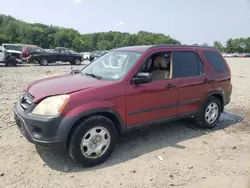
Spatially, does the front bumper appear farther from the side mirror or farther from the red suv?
the side mirror

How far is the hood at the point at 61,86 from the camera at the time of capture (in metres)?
3.73

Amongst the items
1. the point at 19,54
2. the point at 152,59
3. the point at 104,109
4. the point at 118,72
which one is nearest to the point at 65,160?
the point at 104,109

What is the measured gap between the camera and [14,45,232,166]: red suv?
141 inches

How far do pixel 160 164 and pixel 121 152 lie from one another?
0.74 m

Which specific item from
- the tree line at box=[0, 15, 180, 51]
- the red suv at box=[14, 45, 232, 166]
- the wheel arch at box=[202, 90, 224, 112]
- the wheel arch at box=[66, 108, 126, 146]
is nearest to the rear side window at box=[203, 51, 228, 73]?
the red suv at box=[14, 45, 232, 166]

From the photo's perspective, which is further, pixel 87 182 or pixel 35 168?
pixel 35 168

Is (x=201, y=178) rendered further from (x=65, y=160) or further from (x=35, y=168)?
(x=35, y=168)

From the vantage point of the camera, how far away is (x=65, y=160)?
13.4 feet

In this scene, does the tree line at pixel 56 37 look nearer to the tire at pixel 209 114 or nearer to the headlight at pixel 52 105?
the tire at pixel 209 114

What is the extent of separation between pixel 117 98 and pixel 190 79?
1868 mm

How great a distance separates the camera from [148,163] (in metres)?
4.03

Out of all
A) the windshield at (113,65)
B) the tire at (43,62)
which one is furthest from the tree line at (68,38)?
the windshield at (113,65)

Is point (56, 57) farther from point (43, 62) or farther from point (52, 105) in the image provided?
point (52, 105)

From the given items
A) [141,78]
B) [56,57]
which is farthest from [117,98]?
[56,57]
